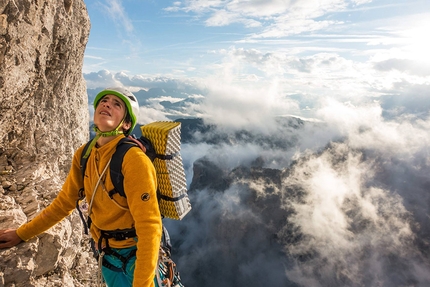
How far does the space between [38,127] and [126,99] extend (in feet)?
19.4

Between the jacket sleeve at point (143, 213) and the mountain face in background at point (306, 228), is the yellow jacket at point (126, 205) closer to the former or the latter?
the jacket sleeve at point (143, 213)

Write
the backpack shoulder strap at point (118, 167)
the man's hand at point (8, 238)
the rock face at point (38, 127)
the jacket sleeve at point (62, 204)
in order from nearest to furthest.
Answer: the backpack shoulder strap at point (118, 167), the jacket sleeve at point (62, 204), the man's hand at point (8, 238), the rock face at point (38, 127)

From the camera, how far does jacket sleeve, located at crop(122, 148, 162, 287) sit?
3193 millimetres

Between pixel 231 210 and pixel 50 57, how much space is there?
14136 cm

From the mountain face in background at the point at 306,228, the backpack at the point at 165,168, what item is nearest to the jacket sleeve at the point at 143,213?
the backpack at the point at 165,168

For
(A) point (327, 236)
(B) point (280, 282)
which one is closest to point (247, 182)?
(A) point (327, 236)

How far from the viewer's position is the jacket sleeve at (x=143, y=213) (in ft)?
10.5

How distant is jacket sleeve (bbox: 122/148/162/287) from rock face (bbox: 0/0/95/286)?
3809mm

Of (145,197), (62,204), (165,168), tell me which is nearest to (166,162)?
(165,168)

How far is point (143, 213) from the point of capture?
10.7ft

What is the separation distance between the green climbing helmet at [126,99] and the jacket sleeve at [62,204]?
3.34 ft

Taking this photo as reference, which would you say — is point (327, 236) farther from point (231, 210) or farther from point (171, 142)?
point (171, 142)

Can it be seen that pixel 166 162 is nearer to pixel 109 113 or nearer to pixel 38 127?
pixel 109 113

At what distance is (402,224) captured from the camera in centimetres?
12394
